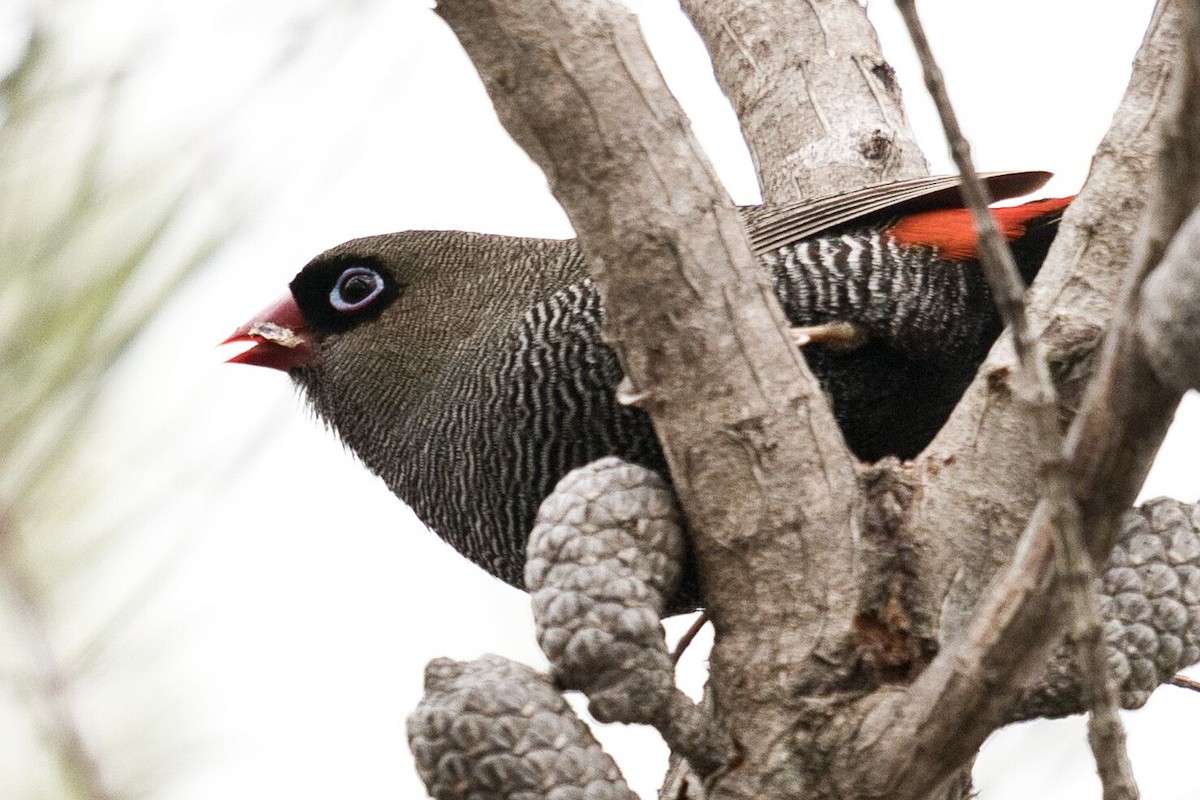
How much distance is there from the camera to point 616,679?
1.94 meters

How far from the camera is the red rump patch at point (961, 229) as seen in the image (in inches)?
103

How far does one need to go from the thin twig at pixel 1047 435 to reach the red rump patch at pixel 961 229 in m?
1.26

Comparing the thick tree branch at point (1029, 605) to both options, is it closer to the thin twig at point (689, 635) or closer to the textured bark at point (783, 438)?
the textured bark at point (783, 438)

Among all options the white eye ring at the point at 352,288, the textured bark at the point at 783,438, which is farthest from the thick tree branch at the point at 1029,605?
the white eye ring at the point at 352,288

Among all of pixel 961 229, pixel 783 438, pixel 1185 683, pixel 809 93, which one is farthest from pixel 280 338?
pixel 1185 683

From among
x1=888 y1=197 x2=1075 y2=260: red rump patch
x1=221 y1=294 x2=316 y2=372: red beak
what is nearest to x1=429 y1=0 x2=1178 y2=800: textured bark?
x1=888 y1=197 x2=1075 y2=260: red rump patch

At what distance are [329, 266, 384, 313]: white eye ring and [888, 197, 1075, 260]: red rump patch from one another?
3.45ft

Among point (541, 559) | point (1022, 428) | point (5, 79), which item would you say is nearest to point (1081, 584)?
point (1022, 428)

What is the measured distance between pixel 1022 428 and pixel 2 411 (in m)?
1.22

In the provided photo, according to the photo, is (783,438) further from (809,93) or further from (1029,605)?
(809,93)

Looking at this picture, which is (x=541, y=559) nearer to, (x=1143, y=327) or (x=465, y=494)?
(x=465, y=494)

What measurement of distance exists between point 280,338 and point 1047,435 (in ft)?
6.94

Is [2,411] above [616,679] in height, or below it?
above

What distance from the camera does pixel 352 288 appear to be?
310 cm
